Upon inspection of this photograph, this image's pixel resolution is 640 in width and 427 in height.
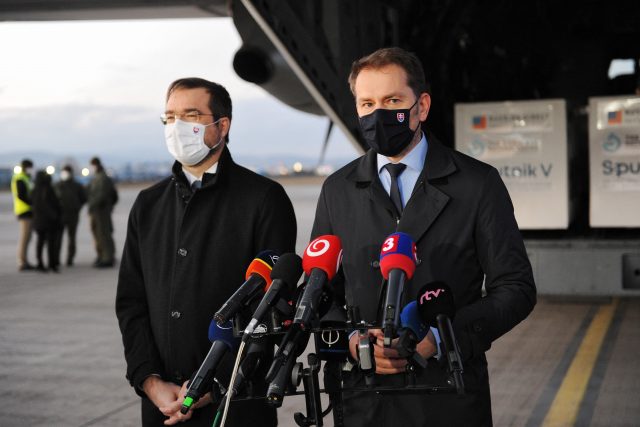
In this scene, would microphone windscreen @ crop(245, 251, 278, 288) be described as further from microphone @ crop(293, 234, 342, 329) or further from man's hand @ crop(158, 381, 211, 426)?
man's hand @ crop(158, 381, 211, 426)

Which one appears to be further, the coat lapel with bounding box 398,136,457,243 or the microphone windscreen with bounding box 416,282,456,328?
the coat lapel with bounding box 398,136,457,243

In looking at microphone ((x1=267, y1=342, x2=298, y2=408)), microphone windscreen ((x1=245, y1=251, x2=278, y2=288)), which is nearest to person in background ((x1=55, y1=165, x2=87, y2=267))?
microphone windscreen ((x1=245, y1=251, x2=278, y2=288))

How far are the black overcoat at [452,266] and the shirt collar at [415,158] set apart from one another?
40 millimetres

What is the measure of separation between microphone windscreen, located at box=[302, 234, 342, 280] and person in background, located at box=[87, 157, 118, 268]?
13.8m

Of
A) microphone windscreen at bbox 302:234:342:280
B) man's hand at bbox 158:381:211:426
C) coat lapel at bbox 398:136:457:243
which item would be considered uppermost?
coat lapel at bbox 398:136:457:243

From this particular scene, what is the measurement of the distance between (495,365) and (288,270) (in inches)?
228

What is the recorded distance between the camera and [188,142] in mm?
3271

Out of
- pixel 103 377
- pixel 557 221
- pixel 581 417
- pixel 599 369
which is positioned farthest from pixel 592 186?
pixel 103 377

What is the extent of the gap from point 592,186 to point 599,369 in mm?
4312

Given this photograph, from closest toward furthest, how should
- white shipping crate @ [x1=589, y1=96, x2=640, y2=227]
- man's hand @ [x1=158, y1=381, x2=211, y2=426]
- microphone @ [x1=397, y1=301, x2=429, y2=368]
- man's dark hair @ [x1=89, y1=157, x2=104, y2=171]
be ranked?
microphone @ [x1=397, y1=301, x2=429, y2=368]
man's hand @ [x1=158, y1=381, x2=211, y2=426]
white shipping crate @ [x1=589, y1=96, x2=640, y2=227]
man's dark hair @ [x1=89, y1=157, x2=104, y2=171]

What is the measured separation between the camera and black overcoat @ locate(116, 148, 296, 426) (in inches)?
127

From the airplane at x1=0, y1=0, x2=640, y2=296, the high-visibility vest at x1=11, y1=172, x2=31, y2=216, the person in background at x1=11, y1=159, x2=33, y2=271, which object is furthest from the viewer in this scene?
the high-visibility vest at x1=11, y1=172, x2=31, y2=216

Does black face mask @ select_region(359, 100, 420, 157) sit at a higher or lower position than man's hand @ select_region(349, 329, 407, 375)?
higher

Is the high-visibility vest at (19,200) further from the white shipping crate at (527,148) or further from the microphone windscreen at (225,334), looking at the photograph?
the microphone windscreen at (225,334)
